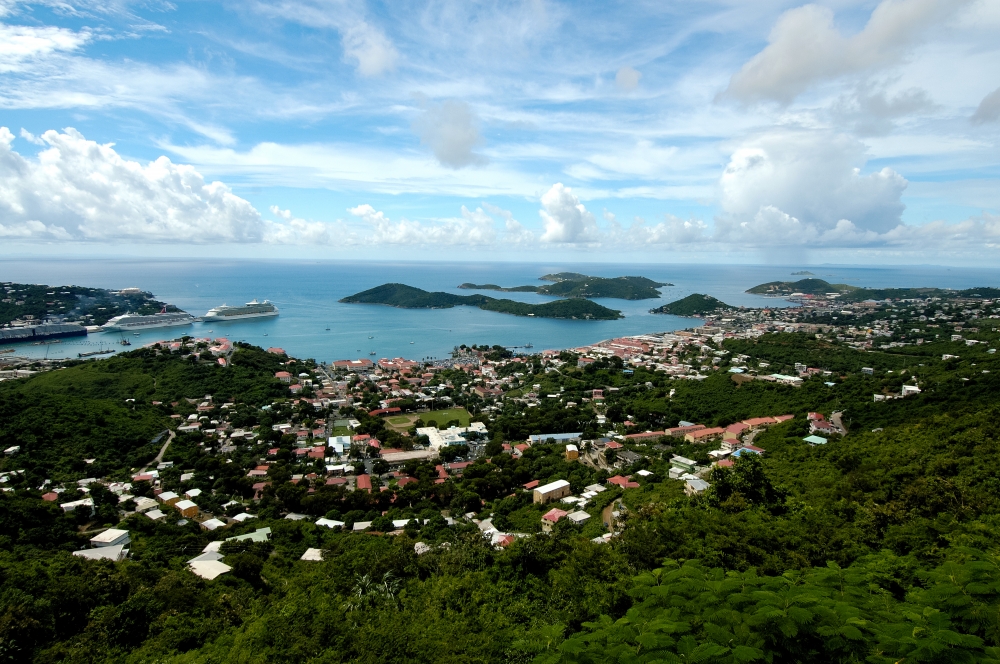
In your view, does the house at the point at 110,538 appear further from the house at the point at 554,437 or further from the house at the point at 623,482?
the house at the point at 554,437

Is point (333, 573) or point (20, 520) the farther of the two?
point (20, 520)

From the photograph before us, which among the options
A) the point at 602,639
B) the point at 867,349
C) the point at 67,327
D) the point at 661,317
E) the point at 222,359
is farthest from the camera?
the point at 661,317

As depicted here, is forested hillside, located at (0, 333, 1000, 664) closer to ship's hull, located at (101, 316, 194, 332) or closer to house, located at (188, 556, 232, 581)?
house, located at (188, 556, 232, 581)

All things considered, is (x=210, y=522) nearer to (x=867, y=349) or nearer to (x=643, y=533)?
(x=643, y=533)

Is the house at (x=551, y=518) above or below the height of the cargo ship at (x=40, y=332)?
below

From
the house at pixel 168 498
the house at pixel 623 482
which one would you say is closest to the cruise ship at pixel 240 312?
the house at pixel 168 498

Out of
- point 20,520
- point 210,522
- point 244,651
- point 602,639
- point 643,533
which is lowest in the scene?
point 210,522

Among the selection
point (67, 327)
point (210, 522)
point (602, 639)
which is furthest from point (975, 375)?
point (67, 327)
